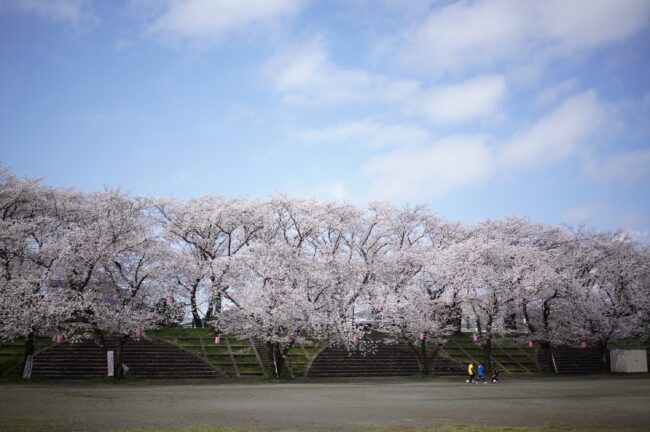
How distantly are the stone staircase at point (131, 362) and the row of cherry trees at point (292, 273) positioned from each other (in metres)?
1.91

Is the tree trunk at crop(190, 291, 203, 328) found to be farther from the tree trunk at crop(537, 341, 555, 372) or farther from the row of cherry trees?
the tree trunk at crop(537, 341, 555, 372)

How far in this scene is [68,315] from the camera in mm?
37531

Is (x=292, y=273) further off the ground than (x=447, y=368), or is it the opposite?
(x=292, y=273)

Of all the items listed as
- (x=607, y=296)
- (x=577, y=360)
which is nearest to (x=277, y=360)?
(x=577, y=360)

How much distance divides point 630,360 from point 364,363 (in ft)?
79.1

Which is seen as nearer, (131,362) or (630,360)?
(131,362)

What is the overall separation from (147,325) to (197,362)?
557cm

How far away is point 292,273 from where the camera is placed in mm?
45250

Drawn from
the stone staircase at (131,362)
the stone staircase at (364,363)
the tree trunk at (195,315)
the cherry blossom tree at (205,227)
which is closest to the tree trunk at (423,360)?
the stone staircase at (364,363)

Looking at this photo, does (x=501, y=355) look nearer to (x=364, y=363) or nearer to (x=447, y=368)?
(x=447, y=368)

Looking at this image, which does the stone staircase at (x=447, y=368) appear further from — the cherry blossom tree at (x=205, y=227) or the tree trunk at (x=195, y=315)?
the tree trunk at (x=195, y=315)

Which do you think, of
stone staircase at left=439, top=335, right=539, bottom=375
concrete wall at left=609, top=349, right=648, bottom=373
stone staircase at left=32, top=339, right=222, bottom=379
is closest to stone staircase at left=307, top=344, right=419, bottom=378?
stone staircase at left=439, top=335, right=539, bottom=375

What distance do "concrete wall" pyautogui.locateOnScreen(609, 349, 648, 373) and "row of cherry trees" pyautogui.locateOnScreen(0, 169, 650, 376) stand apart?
162 cm

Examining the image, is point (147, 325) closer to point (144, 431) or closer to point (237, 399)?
point (237, 399)
